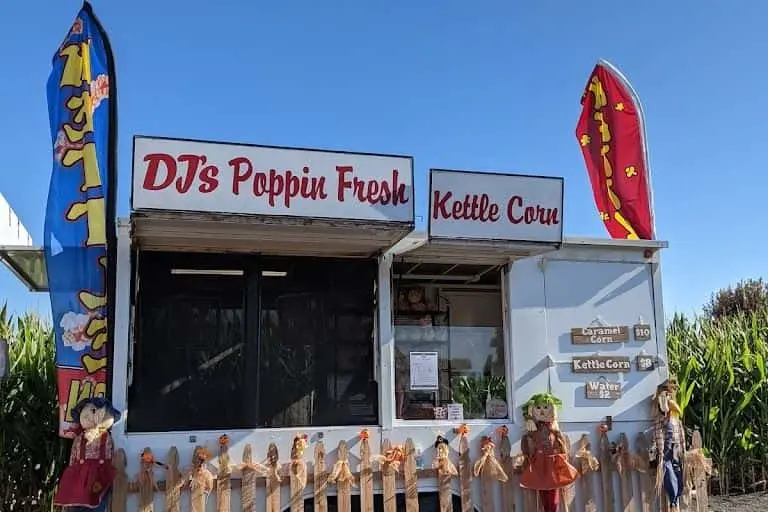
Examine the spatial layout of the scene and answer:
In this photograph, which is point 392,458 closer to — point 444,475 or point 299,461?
point 444,475

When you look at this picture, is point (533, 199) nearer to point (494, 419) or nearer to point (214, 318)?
point (494, 419)

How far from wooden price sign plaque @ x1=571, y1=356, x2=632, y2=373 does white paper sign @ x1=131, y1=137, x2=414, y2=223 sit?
8.02ft

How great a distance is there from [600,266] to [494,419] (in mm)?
1819

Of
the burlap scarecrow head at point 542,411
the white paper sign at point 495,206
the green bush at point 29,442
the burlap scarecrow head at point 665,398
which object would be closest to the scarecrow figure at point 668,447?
the burlap scarecrow head at point 665,398

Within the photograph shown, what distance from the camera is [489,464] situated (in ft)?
21.0

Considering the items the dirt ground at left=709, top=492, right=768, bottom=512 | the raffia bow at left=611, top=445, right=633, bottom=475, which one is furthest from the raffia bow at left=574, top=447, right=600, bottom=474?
the dirt ground at left=709, top=492, right=768, bottom=512

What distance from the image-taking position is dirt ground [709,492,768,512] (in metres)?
9.21

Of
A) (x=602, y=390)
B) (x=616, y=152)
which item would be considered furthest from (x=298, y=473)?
(x=616, y=152)

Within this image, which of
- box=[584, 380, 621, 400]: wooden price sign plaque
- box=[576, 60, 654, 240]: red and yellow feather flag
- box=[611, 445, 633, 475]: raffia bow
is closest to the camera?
box=[611, 445, 633, 475]: raffia bow

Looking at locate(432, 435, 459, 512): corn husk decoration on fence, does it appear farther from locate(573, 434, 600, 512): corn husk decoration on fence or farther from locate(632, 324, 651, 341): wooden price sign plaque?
locate(632, 324, 651, 341): wooden price sign plaque

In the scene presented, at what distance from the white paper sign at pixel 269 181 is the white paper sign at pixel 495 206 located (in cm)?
34

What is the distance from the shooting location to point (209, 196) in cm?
527

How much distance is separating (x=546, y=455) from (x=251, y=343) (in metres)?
2.66

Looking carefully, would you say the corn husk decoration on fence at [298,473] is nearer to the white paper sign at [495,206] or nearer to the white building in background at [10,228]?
the white paper sign at [495,206]
